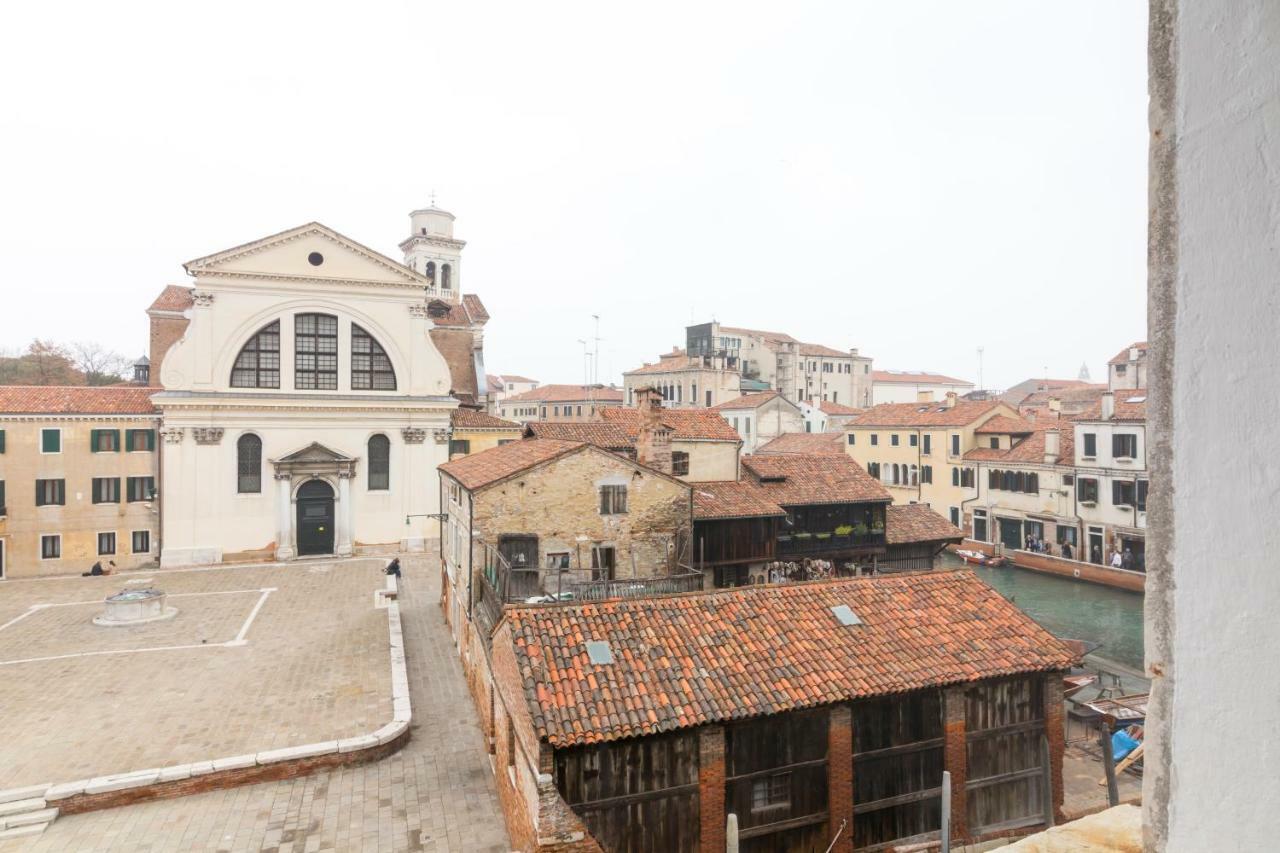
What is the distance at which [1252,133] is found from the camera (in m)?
1.32

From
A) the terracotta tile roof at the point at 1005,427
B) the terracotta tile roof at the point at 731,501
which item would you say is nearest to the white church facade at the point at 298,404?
the terracotta tile roof at the point at 731,501

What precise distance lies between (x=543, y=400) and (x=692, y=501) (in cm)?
5823

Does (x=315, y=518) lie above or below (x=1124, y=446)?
below

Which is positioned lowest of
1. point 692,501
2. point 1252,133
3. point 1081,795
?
point 1081,795

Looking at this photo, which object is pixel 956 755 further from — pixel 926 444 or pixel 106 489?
pixel 926 444

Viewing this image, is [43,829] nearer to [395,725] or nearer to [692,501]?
[395,725]

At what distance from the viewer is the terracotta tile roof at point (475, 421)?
112 feet

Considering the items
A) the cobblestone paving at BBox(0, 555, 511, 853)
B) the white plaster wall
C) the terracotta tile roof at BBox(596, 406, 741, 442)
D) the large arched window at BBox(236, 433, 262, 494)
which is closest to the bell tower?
the large arched window at BBox(236, 433, 262, 494)

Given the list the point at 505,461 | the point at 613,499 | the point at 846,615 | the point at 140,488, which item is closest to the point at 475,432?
the point at 140,488

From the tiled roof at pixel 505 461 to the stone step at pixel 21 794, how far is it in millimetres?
8377

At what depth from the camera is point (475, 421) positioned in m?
34.8

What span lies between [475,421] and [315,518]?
8.07 meters

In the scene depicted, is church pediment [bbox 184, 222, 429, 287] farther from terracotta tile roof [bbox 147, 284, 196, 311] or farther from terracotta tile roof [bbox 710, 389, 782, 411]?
terracotta tile roof [bbox 710, 389, 782, 411]

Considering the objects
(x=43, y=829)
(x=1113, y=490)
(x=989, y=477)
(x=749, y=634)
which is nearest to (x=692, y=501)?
(x=749, y=634)
